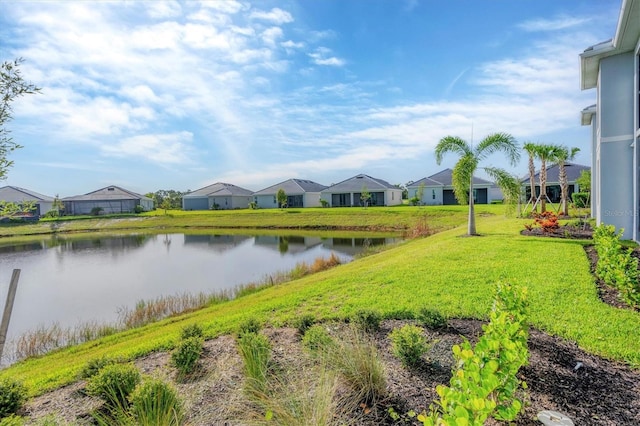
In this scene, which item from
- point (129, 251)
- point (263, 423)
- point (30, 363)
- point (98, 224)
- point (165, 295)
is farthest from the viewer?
point (98, 224)

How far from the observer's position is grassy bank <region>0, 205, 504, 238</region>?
92.1 ft

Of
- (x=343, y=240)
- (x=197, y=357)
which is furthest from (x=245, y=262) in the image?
(x=197, y=357)

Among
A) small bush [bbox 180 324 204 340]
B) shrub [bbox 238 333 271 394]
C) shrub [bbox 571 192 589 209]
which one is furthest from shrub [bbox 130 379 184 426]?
shrub [bbox 571 192 589 209]

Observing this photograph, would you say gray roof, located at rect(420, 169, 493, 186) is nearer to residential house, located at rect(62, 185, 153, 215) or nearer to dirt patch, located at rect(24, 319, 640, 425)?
dirt patch, located at rect(24, 319, 640, 425)

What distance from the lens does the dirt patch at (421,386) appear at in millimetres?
2947

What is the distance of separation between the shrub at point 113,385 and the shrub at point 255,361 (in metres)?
1.10

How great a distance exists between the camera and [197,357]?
416 cm

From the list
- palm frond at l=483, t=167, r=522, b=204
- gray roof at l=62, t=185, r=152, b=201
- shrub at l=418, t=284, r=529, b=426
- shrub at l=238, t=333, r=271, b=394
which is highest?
gray roof at l=62, t=185, r=152, b=201

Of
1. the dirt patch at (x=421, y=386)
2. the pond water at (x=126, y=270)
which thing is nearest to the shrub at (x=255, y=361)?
the dirt patch at (x=421, y=386)

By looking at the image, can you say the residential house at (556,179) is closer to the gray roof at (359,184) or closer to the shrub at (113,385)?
the gray roof at (359,184)

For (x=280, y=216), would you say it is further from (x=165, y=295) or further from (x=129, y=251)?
(x=165, y=295)

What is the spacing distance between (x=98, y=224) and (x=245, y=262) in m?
34.5

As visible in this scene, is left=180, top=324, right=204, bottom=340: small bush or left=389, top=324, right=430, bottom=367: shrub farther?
left=180, top=324, right=204, bottom=340: small bush

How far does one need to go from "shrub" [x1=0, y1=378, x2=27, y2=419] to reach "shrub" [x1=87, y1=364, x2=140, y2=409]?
737 millimetres
